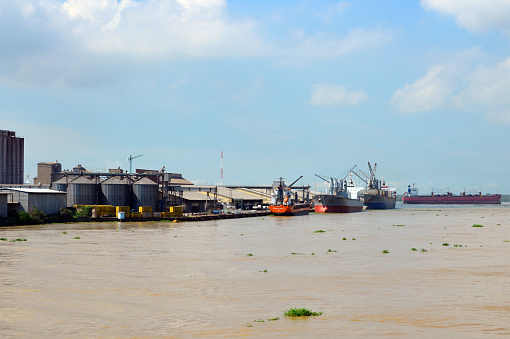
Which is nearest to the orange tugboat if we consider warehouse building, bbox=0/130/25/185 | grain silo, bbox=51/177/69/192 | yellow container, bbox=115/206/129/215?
yellow container, bbox=115/206/129/215

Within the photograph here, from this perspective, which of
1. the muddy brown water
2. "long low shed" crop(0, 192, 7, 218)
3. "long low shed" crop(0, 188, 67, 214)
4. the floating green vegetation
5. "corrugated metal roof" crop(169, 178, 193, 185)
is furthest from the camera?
"corrugated metal roof" crop(169, 178, 193, 185)

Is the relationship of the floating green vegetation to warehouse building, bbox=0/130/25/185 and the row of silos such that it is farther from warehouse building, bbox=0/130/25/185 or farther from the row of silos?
warehouse building, bbox=0/130/25/185

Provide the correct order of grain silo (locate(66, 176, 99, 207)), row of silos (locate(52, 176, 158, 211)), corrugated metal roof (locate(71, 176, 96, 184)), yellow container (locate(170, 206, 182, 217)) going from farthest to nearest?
corrugated metal roof (locate(71, 176, 96, 184)) → row of silos (locate(52, 176, 158, 211)) → grain silo (locate(66, 176, 99, 207)) → yellow container (locate(170, 206, 182, 217))

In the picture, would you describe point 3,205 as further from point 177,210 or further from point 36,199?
point 177,210

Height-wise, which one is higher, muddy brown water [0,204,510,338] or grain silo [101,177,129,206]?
grain silo [101,177,129,206]

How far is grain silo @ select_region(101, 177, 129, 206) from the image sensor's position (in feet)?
367

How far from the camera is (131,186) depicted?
115750mm

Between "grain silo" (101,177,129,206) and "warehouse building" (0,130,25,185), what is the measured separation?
68.8 metres

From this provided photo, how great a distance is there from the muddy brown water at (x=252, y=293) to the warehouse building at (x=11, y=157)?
444 ft

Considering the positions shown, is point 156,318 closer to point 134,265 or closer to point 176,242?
point 134,265

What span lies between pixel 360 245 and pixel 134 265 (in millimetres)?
23125

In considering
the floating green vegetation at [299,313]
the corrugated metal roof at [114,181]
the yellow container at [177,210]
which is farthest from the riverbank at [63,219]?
the floating green vegetation at [299,313]

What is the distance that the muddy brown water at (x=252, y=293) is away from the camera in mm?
18062

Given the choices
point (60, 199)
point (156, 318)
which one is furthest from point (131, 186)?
point (156, 318)
